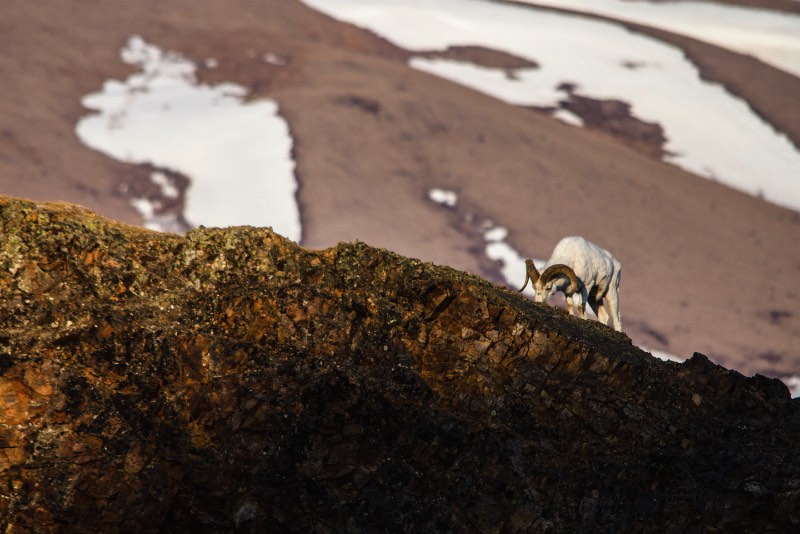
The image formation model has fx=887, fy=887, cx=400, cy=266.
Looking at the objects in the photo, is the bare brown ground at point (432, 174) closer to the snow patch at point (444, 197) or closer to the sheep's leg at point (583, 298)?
the snow patch at point (444, 197)

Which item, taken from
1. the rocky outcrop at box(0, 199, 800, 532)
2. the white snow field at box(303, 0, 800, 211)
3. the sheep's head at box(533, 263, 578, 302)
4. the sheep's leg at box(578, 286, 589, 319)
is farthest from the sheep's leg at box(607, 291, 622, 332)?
the white snow field at box(303, 0, 800, 211)

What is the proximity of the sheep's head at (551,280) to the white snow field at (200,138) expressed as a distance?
22.0m

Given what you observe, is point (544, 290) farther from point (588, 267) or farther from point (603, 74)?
point (603, 74)

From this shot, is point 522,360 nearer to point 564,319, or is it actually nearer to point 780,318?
point 564,319

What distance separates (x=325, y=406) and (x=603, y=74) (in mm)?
47775

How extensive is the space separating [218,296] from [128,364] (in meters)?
1.66

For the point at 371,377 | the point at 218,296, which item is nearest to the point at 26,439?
the point at 218,296

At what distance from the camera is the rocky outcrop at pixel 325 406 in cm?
1174

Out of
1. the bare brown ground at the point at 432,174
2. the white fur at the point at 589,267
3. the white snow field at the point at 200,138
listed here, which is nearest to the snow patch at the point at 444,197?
the bare brown ground at the point at 432,174

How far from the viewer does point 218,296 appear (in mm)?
13086

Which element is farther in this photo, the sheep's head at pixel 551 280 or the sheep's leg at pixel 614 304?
the sheep's leg at pixel 614 304

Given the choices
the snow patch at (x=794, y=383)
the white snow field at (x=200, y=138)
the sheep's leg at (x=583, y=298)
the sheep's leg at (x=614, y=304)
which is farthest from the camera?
the white snow field at (x=200, y=138)

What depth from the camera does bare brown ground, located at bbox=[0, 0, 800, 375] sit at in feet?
133

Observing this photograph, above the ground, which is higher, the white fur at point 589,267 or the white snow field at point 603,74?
the white fur at point 589,267
